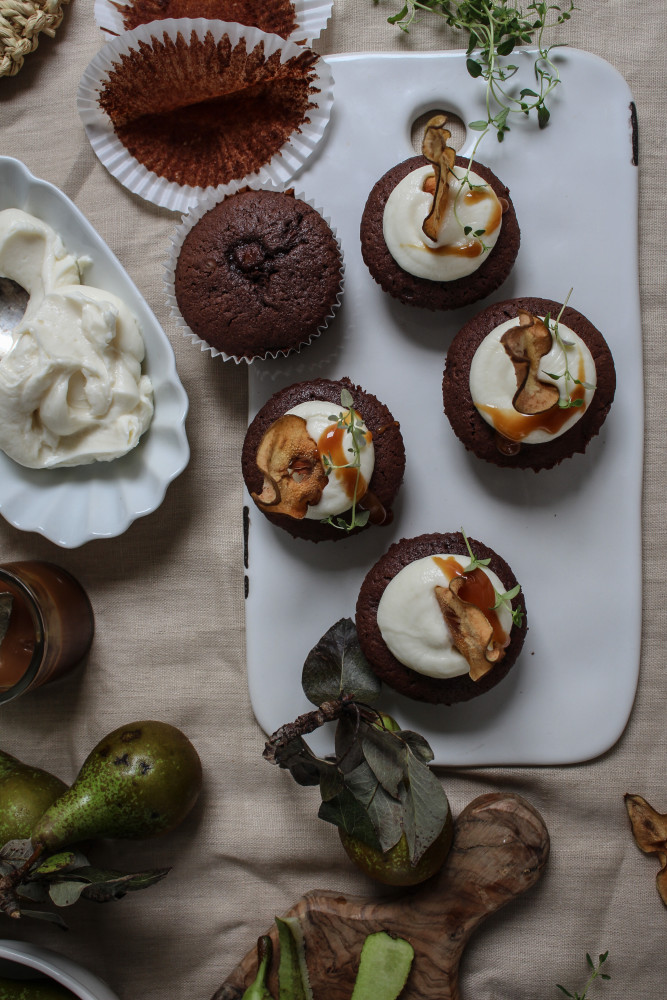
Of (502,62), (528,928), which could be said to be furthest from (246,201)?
(528,928)

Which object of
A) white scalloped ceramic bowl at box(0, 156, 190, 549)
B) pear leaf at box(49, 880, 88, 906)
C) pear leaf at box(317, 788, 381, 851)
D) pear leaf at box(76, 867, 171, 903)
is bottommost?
pear leaf at box(76, 867, 171, 903)

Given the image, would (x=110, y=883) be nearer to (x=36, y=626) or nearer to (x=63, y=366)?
(x=36, y=626)

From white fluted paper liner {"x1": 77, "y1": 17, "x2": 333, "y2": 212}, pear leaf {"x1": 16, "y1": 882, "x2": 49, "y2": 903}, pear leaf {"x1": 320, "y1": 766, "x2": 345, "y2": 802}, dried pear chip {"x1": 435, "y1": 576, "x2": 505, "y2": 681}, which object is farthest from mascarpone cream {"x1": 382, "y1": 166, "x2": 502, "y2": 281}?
pear leaf {"x1": 16, "y1": 882, "x2": 49, "y2": 903}

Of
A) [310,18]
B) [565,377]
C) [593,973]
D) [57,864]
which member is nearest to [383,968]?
[593,973]

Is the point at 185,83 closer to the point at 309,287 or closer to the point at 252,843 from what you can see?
the point at 309,287

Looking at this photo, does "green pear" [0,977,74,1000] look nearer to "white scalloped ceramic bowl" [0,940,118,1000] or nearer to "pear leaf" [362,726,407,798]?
"white scalloped ceramic bowl" [0,940,118,1000]
